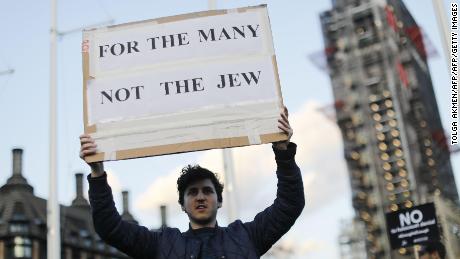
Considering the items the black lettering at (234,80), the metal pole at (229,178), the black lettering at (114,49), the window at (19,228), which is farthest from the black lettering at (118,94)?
the window at (19,228)

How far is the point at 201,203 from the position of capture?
3.54 m

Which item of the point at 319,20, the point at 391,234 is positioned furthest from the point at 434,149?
the point at 391,234

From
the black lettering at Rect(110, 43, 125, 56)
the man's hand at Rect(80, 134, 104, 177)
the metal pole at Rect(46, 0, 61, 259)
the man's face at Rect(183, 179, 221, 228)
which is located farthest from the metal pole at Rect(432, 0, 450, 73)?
the metal pole at Rect(46, 0, 61, 259)

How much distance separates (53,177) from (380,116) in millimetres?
75349

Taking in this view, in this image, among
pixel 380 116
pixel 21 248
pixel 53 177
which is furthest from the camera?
pixel 380 116

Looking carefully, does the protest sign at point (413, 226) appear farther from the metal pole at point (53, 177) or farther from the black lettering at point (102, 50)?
the black lettering at point (102, 50)

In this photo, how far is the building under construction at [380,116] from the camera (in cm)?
8788

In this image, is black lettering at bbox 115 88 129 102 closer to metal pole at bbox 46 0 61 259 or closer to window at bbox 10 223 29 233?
metal pole at bbox 46 0 61 259

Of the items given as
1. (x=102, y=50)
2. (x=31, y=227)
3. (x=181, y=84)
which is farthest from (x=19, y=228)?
(x=181, y=84)

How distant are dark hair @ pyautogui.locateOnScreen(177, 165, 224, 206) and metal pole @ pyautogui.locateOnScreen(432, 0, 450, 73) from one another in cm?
836

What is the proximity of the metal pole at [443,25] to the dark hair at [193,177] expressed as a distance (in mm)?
8360

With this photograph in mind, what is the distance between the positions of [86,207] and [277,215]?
5706cm

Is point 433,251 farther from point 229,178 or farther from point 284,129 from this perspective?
point 284,129

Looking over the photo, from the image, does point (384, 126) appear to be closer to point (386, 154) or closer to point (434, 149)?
point (386, 154)
